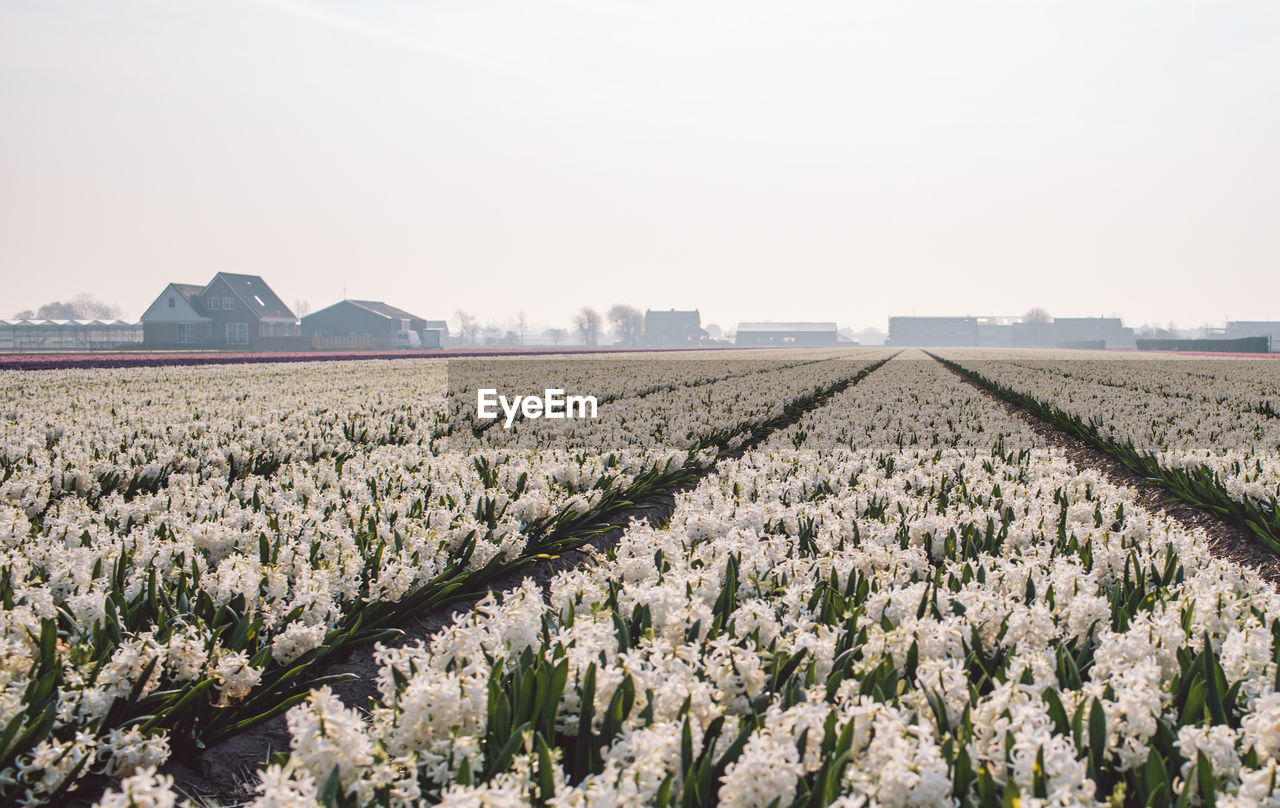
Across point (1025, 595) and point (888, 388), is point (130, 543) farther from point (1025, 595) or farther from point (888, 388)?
point (888, 388)

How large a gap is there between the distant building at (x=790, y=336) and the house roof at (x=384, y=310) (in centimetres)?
7677

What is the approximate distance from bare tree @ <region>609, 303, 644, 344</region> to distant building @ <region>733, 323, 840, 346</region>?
22910mm

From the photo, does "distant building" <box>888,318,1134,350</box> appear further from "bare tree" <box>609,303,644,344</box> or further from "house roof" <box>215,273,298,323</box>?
"house roof" <box>215,273,298,323</box>

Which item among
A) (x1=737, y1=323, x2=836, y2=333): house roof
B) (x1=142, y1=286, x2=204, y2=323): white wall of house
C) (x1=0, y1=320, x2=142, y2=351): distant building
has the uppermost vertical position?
(x1=737, y1=323, x2=836, y2=333): house roof

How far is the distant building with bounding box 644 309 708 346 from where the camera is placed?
164 m

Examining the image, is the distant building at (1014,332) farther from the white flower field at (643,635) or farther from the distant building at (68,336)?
the white flower field at (643,635)

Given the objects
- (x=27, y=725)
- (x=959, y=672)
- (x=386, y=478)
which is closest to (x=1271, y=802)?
(x=959, y=672)

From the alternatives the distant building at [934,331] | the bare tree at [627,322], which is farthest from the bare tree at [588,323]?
the distant building at [934,331]

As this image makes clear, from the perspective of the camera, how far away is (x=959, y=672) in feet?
8.73

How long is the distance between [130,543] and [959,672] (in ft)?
16.6

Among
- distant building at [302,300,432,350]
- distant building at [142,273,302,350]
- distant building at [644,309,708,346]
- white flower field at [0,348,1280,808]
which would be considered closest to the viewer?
white flower field at [0,348,1280,808]

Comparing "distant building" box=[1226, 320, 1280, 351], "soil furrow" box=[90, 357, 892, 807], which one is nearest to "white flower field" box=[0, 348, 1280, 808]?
"soil furrow" box=[90, 357, 892, 807]

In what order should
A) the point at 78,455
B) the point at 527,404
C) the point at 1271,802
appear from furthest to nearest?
the point at 527,404 < the point at 78,455 < the point at 1271,802

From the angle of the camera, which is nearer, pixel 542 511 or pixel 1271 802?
pixel 1271 802
